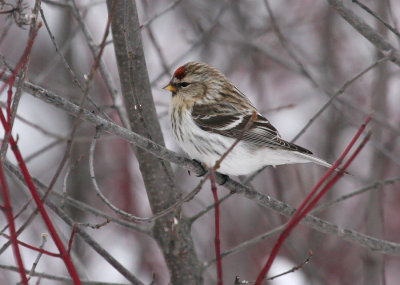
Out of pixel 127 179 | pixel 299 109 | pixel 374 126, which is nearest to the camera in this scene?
pixel 374 126

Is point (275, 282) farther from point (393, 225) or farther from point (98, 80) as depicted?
point (98, 80)

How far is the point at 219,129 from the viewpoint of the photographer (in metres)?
3.79

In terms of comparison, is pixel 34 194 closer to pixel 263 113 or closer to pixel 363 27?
pixel 363 27

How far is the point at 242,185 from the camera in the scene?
328 cm

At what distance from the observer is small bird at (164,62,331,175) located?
3686 mm

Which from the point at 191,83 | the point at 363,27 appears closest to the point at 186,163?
the point at 363,27

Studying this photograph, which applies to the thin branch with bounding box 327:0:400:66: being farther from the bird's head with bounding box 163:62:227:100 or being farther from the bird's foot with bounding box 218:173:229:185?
the bird's head with bounding box 163:62:227:100

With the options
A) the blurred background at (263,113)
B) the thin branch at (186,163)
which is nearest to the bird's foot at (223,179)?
the thin branch at (186,163)

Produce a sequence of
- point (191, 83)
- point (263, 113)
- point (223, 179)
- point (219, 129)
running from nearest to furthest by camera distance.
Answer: point (223, 179) → point (219, 129) → point (191, 83) → point (263, 113)

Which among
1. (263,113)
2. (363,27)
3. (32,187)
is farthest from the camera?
(263,113)

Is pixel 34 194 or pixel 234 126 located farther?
pixel 234 126

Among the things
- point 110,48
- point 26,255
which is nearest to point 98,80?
point 110,48

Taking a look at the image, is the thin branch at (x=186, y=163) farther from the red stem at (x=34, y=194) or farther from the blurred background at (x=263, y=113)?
the blurred background at (x=263, y=113)

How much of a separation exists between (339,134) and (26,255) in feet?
13.3
